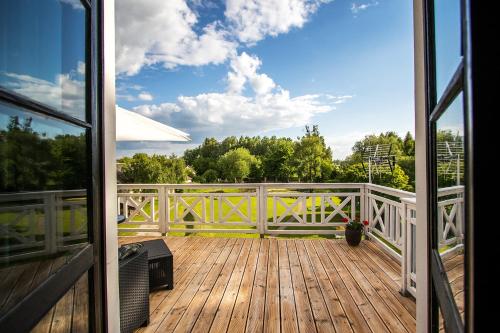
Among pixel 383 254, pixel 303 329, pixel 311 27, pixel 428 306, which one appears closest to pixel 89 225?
pixel 428 306

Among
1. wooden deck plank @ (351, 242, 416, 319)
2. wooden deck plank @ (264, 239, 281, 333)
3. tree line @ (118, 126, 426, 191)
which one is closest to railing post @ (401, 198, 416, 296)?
wooden deck plank @ (351, 242, 416, 319)

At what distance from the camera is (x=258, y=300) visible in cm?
226

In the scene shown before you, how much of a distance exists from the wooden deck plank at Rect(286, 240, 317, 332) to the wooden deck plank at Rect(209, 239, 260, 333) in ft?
1.84

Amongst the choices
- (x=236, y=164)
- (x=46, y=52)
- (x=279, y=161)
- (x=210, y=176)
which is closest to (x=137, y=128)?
(x=46, y=52)

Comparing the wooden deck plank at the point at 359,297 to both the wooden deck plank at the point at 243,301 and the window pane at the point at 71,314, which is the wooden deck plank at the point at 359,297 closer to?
the wooden deck plank at the point at 243,301

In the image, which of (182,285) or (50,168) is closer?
(50,168)

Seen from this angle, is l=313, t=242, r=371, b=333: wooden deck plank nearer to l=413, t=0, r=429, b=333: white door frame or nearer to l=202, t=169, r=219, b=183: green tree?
l=413, t=0, r=429, b=333: white door frame

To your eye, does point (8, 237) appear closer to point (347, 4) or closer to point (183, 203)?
point (183, 203)

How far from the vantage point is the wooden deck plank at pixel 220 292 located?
194 cm

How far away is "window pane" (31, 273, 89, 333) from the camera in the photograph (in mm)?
643

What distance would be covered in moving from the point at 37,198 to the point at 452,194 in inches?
39.9

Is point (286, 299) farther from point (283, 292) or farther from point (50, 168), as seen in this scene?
point (50, 168)

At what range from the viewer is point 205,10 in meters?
6.21

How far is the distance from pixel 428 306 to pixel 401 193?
7.94ft
